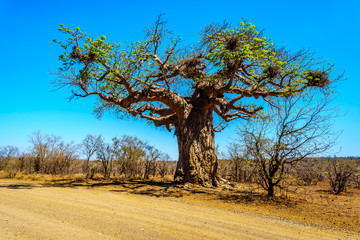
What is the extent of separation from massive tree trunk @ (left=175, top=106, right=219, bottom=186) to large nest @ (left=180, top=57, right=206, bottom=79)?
1.77 m

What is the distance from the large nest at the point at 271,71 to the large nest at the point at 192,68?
260 centimetres

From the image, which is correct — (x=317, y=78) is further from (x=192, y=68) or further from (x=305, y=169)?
(x=192, y=68)

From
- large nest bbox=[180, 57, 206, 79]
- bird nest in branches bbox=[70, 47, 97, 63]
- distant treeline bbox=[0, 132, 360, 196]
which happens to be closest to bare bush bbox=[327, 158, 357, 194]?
distant treeline bbox=[0, 132, 360, 196]

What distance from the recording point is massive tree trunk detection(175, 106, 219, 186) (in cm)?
1043

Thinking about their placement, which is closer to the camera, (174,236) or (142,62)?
(174,236)

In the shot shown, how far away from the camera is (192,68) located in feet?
33.0

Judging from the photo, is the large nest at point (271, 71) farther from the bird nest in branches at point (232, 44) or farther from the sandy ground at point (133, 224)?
the sandy ground at point (133, 224)

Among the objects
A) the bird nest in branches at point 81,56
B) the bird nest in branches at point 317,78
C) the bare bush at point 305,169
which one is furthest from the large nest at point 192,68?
the bare bush at point 305,169

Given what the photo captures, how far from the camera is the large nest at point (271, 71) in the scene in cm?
855

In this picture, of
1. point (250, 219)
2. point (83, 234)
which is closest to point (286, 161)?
point (250, 219)

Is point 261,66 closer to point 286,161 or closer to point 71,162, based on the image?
A: point 286,161

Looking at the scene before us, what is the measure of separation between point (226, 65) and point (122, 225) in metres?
6.84

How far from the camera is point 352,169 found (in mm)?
11758

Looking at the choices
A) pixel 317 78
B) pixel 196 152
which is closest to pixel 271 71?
pixel 317 78
